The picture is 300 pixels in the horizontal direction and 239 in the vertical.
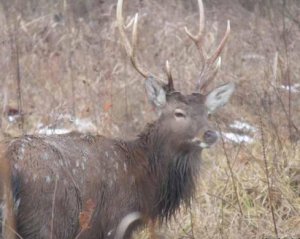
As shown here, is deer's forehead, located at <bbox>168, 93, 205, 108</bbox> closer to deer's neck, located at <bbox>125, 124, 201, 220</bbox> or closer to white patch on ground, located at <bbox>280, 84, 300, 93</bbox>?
deer's neck, located at <bbox>125, 124, 201, 220</bbox>

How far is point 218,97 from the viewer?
7.04 metres

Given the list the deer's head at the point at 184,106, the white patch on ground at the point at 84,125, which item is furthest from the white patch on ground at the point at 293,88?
the deer's head at the point at 184,106

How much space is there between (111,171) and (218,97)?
1.14m

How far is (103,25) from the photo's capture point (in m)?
13.9

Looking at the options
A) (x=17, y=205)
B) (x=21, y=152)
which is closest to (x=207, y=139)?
(x=21, y=152)

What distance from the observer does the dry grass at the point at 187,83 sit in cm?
745

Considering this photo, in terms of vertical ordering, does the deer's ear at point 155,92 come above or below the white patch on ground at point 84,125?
above

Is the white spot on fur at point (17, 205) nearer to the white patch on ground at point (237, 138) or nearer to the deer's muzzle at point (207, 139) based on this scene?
the deer's muzzle at point (207, 139)

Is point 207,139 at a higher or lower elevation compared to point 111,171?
higher

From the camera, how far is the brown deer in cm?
588

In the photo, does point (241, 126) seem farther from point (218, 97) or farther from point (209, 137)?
point (209, 137)

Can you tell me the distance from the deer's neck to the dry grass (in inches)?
7.7

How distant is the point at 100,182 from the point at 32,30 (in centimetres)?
765

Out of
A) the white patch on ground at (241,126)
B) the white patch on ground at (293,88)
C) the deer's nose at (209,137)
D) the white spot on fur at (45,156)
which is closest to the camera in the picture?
the white spot on fur at (45,156)
